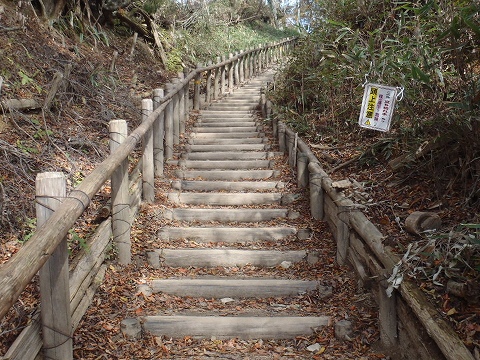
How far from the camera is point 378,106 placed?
382 cm

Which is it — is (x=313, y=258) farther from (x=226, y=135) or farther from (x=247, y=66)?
(x=247, y=66)

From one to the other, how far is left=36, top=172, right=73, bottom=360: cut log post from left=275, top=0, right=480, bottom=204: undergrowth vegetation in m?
2.33

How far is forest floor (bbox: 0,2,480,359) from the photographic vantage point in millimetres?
3088

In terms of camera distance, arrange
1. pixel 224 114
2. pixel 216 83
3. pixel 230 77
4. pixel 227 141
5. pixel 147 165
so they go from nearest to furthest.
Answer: pixel 147 165
pixel 227 141
pixel 224 114
pixel 216 83
pixel 230 77

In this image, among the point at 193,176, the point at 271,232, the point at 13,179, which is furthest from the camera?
the point at 193,176

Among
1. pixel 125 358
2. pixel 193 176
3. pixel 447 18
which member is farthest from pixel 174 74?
pixel 125 358

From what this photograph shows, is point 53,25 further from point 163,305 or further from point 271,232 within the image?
point 163,305

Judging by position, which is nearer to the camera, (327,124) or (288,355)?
(288,355)

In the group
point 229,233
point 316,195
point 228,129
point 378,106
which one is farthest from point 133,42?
point 378,106

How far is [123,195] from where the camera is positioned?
12.9 feet

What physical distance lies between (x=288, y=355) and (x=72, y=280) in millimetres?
1471

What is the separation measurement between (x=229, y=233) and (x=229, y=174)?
1.85 metres

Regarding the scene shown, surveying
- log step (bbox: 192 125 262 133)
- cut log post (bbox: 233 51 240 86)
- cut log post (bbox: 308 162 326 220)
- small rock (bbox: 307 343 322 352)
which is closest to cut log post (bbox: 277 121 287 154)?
log step (bbox: 192 125 262 133)

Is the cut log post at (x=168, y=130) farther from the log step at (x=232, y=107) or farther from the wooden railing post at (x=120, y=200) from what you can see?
the log step at (x=232, y=107)
